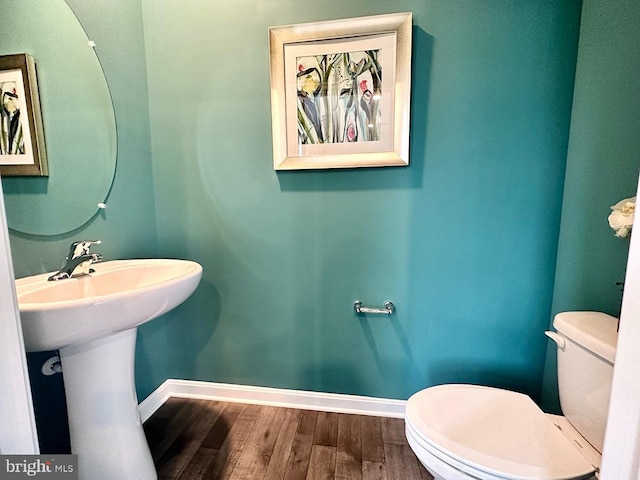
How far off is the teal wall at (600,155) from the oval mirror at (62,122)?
76.2 inches

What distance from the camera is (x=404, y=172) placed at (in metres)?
1.33

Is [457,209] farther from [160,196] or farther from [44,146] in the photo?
[44,146]

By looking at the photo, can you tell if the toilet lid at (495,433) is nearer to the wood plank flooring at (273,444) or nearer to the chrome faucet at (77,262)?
the wood plank flooring at (273,444)

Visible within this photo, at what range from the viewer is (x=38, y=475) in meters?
0.61

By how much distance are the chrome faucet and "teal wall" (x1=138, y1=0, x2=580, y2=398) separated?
50 centimetres

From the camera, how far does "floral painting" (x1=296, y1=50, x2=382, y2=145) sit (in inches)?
50.0

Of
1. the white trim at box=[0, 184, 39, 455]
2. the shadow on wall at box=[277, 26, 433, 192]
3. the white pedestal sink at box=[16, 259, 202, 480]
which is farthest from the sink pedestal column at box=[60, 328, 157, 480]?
the shadow on wall at box=[277, 26, 433, 192]

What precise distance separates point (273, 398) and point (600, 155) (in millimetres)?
Result: 1786

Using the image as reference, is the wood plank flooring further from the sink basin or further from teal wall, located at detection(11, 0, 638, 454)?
the sink basin

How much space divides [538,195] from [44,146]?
192 cm

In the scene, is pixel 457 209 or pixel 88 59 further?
pixel 457 209

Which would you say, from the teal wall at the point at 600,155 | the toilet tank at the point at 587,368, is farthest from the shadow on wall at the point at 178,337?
the teal wall at the point at 600,155

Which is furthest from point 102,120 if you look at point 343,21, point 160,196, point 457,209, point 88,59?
point 457,209

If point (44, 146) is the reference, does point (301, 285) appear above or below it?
below
